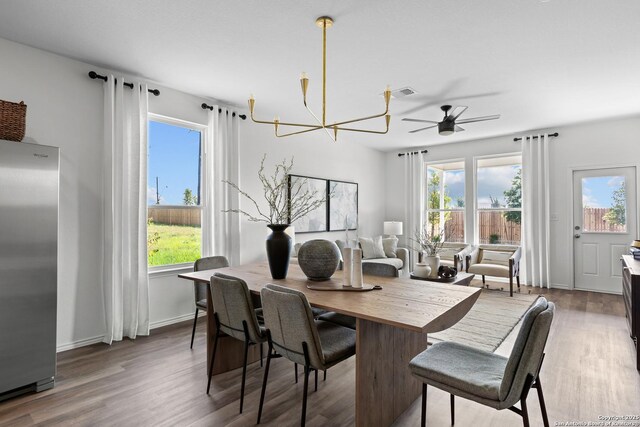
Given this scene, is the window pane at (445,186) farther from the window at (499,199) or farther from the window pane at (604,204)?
the window pane at (604,204)

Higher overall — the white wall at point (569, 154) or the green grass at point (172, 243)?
the white wall at point (569, 154)

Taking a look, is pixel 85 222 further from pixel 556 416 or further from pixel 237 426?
pixel 556 416

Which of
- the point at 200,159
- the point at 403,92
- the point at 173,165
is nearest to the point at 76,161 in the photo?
the point at 173,165

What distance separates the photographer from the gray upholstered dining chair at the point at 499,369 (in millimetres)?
1468

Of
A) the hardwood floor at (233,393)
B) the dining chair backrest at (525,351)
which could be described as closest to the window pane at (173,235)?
the hardwood floor at (233,393)

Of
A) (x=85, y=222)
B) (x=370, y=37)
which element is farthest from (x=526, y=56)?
(x=85, y=222)

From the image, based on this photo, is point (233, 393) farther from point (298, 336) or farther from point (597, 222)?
point (597, 222)

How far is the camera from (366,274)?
9.64 feet

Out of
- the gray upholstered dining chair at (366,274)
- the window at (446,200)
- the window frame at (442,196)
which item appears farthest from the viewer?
the window at (446,200)

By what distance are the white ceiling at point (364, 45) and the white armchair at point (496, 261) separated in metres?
2.44

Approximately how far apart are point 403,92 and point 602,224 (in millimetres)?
4119

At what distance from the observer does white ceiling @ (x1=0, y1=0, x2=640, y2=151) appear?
249 centimetres

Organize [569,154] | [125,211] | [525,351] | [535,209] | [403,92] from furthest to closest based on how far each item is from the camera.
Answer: [535,209]
[569,154]
[403,92]
[125,211]
[525,351]

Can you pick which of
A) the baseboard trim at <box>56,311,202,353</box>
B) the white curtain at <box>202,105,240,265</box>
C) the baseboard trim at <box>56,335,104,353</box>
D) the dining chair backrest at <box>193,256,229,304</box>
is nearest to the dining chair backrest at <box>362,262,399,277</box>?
the dining chair backrest at <box>193,256,229,304</box>
